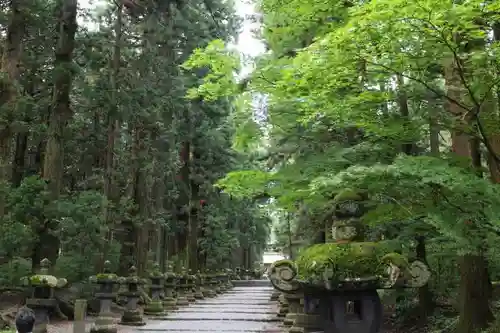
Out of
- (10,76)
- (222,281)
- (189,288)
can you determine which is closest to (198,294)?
(189,288)

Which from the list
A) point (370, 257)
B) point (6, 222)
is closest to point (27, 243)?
point (6, 222)

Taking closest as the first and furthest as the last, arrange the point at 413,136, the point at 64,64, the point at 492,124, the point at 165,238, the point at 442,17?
1. the point at 442,17
2. the point at 492,124
3. the point at 413,136
4. the point at 64,64
5. the point at 165,238

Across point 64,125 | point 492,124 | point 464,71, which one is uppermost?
point 64,125

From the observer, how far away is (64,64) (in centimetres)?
1375

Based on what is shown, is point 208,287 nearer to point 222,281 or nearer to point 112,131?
point 222,281

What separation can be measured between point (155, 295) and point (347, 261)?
11388mm

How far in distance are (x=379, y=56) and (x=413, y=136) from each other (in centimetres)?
189

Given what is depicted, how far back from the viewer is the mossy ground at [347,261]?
5723mm

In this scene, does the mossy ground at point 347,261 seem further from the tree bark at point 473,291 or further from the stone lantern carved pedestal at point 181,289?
the stone lantern carved pedestal at point 181,289

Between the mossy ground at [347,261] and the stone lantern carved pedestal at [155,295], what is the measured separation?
34.5 ft

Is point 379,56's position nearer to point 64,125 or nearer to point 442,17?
point 442,17

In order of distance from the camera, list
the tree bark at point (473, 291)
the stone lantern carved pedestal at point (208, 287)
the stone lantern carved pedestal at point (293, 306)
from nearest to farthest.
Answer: the tree bark at point (473, 291)
the stone lantern carved pedestal at point (293, 306)
the stone lantern carved pedestal at point (208, 287)

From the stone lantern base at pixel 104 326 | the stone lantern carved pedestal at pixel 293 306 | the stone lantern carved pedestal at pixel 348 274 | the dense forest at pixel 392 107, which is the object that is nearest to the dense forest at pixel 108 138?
the stone lantern base at pixel 104 326

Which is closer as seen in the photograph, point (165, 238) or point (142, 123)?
point (142, 123)
